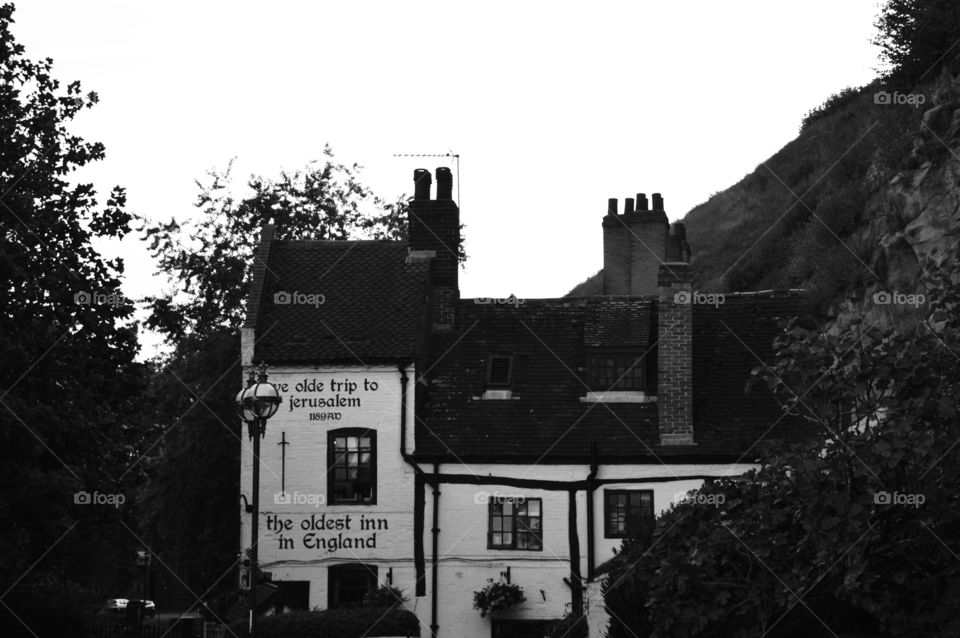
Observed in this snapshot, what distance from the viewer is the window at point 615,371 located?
28.2 metres

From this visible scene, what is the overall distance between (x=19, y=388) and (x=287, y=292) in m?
8.43

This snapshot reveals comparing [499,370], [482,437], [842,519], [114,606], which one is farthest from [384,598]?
[114,606]

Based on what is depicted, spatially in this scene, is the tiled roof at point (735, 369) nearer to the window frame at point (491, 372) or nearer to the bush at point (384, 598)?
the window frame at point (491, 372)

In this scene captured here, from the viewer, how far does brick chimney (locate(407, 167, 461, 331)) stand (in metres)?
30.0

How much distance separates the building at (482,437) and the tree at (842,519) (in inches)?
346

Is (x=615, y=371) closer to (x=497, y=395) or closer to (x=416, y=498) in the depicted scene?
(x=497, y=395)

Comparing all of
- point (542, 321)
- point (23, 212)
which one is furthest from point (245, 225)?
point (23, 212)

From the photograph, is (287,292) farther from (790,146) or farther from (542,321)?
(790,146)

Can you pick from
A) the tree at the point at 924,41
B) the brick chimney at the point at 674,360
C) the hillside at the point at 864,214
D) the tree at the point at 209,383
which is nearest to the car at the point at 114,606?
the tree at the point at 209,383

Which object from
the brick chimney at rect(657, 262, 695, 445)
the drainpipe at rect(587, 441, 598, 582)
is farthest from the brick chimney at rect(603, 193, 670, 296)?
the drainpipe at rect(587, 441, 598, 582)

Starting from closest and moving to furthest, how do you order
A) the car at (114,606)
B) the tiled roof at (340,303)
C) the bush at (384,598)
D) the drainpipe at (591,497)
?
the bush at (384,598)
the drainpipe at (591,497)
the tiled roof at (340,303)
the car at (114,606)

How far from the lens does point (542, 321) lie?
98.5ft

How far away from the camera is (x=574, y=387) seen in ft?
93.3

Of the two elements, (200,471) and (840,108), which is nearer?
(200,471)
